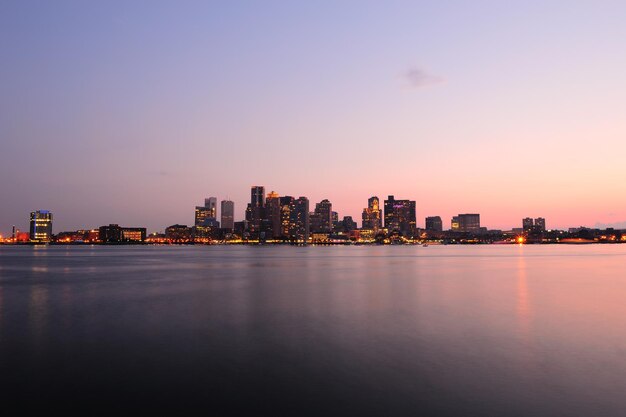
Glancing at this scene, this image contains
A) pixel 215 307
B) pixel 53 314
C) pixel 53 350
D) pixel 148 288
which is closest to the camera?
pixel 53 350

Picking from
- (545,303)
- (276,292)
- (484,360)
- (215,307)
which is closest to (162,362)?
(484,360)

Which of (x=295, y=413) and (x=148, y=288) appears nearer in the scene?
(x=295, y=413)

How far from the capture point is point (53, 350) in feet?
Answer: 61.4

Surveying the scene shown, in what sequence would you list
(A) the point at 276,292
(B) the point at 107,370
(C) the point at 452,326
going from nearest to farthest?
1. (B) the point at 107,370
2. (C) the point at 452,326
3. (A) the point at 276,292

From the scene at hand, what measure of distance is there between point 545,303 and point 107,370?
28753 mm

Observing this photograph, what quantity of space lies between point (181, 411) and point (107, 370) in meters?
5.15

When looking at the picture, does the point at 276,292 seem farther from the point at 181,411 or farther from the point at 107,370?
the point at 181,411

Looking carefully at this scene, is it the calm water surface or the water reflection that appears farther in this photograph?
the water reflection

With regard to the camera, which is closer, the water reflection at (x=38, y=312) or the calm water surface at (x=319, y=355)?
the calm water surface at (x=319, y=355)

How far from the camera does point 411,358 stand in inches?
687

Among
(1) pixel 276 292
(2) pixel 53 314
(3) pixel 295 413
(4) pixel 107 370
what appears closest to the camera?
(3) pixel 295 413

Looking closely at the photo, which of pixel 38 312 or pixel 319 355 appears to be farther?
pixel 38 312

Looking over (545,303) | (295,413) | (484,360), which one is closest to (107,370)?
(295,413)

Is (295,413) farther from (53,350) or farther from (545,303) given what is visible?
(545,303)
